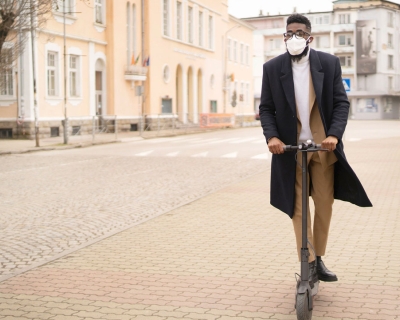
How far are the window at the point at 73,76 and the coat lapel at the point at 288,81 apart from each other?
32589mm

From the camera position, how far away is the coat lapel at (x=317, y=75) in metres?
5.09

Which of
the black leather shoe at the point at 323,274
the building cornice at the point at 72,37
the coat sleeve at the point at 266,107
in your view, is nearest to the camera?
the coat sleeve at the point at 266,107

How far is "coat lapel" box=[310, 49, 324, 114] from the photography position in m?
5.09

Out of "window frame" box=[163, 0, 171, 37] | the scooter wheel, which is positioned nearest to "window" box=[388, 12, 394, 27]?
"window frame" box=[163, 0, 171, 37]

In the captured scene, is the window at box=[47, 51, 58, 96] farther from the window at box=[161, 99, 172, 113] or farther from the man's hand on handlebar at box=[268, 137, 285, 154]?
the man's hand on handlebar at box=[268, 137, 285, 154]

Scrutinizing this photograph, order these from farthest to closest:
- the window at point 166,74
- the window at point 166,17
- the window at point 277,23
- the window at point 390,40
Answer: the window at point 277,23
the window at point 390,40
the window at point 166,17
the window at point 166,74

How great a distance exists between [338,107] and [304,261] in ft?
3.67

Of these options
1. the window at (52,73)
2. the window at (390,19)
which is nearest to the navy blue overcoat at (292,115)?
the window at (52,73)

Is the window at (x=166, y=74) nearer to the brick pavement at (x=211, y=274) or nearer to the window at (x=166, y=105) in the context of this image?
the window at (x=166, y=105)

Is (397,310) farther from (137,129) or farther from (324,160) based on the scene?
(137,129)

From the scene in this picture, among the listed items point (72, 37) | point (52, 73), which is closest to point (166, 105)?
point (72, 37)

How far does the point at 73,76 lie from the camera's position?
3741 cm

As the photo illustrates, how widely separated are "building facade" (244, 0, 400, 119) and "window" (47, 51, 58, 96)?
2274 inches

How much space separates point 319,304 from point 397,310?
54 cm
